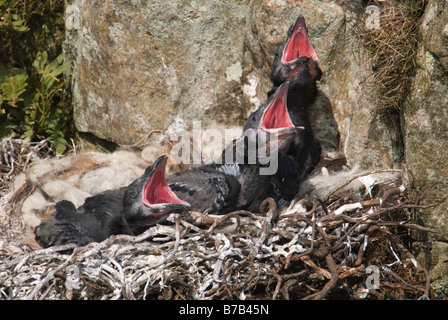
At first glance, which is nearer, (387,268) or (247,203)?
(387,268)

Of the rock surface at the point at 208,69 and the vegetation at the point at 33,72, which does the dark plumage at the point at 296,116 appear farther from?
the vegetation at the point at 33,72

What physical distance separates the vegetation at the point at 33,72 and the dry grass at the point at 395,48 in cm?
237

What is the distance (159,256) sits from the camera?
3250 millimetres

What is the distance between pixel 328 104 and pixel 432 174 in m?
1.02

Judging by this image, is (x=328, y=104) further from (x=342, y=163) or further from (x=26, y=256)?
(x=26, y=256)

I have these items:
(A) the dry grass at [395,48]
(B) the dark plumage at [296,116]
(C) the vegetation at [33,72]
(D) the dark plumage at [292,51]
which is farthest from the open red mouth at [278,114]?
(C) the vegetation at [33,72]

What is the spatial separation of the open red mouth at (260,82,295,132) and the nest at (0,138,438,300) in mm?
735

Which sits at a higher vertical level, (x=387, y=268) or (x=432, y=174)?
(x=432, y=174)

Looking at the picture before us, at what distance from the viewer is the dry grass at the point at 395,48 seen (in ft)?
12.1

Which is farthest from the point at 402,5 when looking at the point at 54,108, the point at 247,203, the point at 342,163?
the point at 54,108

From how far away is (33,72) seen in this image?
5145 mm

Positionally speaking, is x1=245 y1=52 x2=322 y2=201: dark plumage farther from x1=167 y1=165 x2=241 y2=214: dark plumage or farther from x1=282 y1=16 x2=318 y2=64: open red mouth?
x1=167 y1=165 x2=241 y2=214: dark plumage

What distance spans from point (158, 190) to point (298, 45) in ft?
4.31

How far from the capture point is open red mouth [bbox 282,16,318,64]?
4.08 meters
